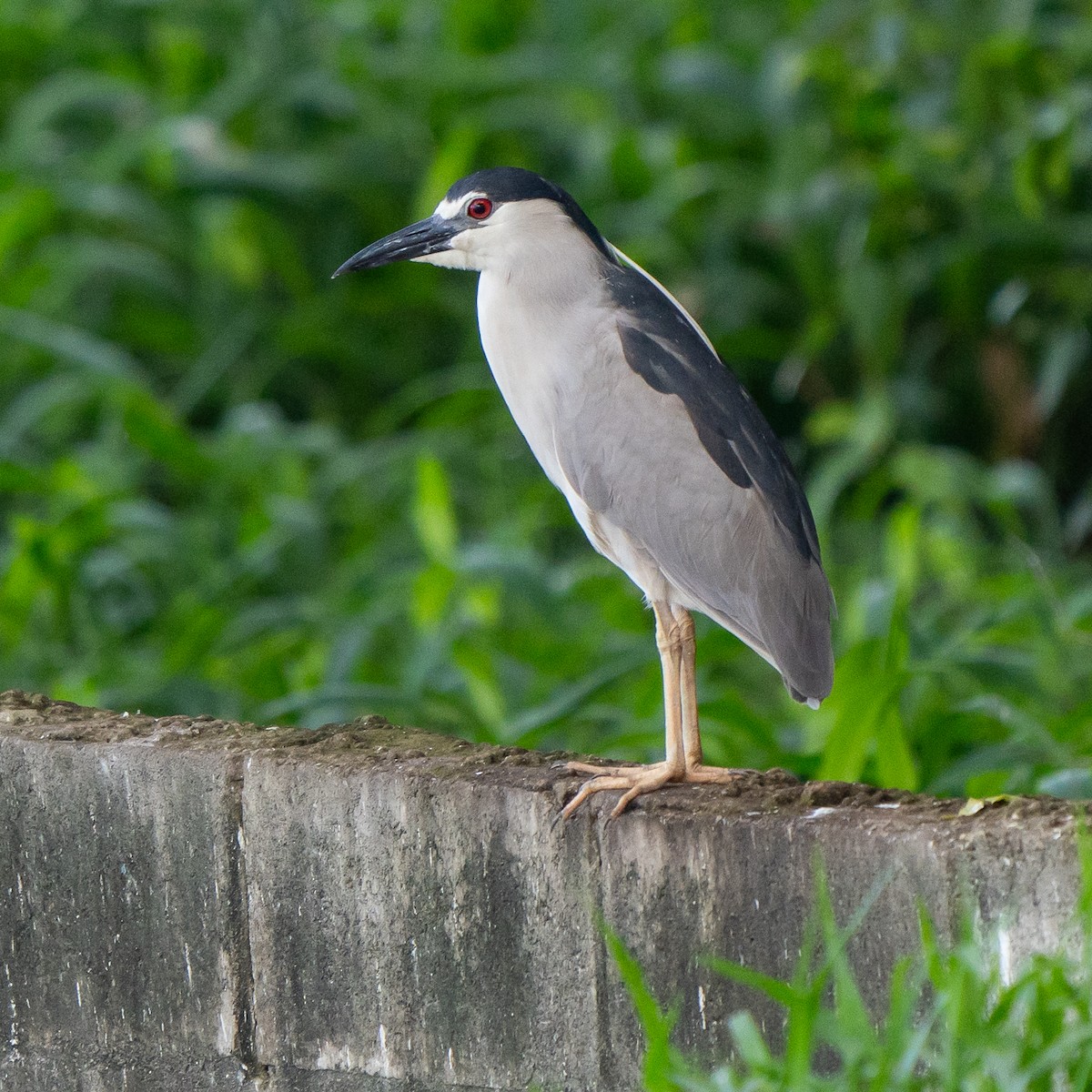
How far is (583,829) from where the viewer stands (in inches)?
93.0

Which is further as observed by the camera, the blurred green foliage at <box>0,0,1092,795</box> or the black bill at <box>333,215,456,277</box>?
the blurred green foliage at <box>0,0,1092,795</box>

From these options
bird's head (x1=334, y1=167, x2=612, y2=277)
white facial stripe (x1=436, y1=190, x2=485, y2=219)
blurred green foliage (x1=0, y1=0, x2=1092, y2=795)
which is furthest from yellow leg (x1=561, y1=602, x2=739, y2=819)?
blurred green foliage (x1=0, y1=0, x2=1092, y2=795)

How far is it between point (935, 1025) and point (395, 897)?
820 millimetres

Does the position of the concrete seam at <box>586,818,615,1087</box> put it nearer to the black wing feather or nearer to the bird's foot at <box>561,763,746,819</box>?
the bird's foot at <box>561,763,746,819</box>

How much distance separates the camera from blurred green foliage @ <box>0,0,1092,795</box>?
4.70m

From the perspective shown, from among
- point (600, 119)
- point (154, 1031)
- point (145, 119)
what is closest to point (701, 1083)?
point (154, 1031)

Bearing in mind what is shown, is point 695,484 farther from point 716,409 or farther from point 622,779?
point 622,779

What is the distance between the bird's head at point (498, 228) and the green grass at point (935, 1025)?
4.45ft

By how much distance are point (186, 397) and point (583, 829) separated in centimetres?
440

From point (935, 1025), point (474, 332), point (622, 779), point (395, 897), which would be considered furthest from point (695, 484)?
point (474, 332)

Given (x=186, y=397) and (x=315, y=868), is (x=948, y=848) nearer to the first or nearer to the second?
(x=315, y=868)

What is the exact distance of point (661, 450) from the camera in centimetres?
284

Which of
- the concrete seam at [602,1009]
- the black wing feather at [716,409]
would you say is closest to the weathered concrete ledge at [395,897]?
the concrete seam at [602,1009]

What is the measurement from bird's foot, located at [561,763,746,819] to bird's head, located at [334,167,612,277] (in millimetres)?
950
